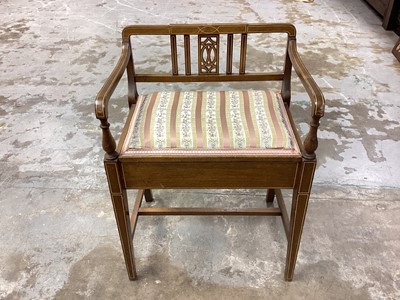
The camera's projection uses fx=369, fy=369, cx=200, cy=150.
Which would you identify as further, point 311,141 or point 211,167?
point 211,167

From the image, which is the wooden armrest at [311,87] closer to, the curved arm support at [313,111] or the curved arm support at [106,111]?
the curved arm support at [313,111]

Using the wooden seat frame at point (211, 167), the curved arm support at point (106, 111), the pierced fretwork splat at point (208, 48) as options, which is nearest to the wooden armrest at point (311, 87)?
the wooden seat frame at point (211, 167)

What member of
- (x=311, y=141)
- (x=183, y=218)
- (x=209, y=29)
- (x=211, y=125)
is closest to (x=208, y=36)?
(x=209, y=29)

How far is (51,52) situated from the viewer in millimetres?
3479

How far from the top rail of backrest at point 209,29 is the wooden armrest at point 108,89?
0.23 ft

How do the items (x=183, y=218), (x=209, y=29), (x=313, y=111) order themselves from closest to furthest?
(x=313, y=111)
(x=209, y=29)
(x=183, y=218)

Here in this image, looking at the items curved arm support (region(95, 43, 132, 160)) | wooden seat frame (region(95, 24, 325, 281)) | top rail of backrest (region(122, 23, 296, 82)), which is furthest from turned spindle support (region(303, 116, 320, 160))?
curved arm support (region(95, 43, 132, 160))

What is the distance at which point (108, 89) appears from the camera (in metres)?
1.18

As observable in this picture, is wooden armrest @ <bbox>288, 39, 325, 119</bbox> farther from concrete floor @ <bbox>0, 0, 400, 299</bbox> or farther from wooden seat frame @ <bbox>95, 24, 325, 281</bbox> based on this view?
concrete floor @ <bbox>0, 0, 400, 299</bbox>

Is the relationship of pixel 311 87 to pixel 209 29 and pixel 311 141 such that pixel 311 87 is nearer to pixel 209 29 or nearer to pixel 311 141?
pixel 311 141

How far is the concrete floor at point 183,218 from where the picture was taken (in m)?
1.54

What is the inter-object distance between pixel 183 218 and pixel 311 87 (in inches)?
38.0

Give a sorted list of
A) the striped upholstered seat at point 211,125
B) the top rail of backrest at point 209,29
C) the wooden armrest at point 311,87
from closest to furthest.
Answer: the wooden armrest at point 311,87
the striped upholstered seat at point 211,125
the top rail of backrest at point 209,29

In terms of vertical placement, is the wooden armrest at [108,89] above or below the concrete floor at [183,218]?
above
